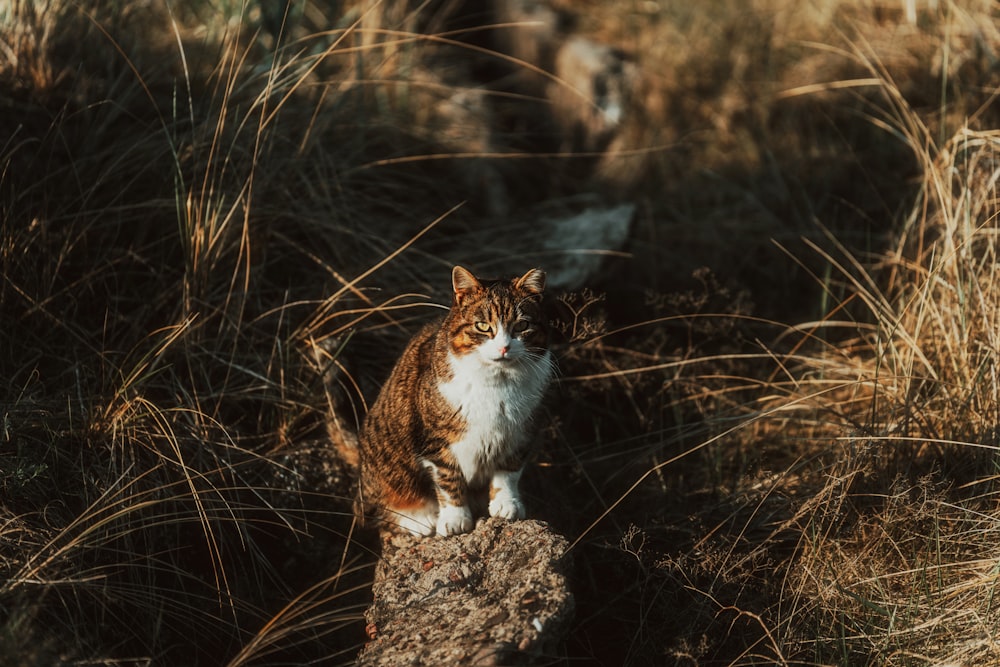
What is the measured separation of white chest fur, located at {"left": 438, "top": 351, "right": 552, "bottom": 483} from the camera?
10.8 ft

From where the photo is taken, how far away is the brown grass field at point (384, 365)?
331cm

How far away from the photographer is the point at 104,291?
4184mm

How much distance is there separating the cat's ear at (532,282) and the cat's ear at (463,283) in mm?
135

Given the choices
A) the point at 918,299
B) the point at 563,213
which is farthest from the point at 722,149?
the point at 918,299

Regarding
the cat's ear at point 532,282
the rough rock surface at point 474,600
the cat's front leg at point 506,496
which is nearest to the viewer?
the rough rock surface at point 474,600

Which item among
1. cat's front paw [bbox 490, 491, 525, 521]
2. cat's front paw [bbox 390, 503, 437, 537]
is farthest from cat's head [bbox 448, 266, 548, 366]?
cat's front paw [bbox 390, 503, 437, 537]

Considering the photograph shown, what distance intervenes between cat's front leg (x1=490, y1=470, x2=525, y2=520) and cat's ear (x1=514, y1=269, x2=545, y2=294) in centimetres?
66

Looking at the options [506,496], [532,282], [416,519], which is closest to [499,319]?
[532,282]

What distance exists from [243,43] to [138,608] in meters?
3.39

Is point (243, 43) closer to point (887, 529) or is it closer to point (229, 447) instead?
point (229, 447)

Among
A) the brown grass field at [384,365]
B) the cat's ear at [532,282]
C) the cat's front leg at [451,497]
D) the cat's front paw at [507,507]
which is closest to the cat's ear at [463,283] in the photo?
the cat's ear at [532,282]

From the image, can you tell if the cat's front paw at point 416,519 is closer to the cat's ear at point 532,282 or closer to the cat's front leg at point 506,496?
the cat's front leg at point 506,496

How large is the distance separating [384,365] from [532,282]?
3.84 ft

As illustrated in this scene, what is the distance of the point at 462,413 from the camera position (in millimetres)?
3330
